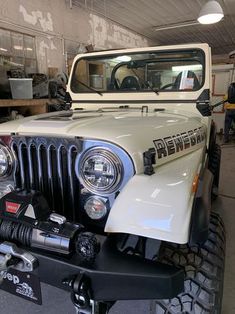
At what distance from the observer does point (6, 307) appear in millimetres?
1713

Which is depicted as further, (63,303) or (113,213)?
(63,303)

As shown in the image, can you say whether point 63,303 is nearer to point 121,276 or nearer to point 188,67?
point 121,276

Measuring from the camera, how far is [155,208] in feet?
3.54

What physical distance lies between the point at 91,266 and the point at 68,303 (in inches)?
35.0

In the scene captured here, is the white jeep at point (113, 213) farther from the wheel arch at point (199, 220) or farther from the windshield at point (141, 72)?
the windshield at point (141, 72)

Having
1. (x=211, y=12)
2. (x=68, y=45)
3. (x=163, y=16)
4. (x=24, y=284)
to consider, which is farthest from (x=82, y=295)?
(x=163, y=16)

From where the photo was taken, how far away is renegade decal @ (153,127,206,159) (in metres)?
1.42

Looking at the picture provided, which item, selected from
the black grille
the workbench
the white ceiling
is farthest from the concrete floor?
the white ceiling

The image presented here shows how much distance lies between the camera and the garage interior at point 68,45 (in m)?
1.91

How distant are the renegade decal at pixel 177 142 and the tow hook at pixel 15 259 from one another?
746mm

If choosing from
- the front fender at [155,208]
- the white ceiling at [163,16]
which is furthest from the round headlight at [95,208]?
the white ceiling at [163,16]

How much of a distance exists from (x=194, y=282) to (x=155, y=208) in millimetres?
440

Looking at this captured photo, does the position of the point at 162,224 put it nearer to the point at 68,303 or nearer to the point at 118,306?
the point at 118,306

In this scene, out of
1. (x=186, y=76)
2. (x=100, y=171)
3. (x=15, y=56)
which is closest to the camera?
(x=100, y=171)
